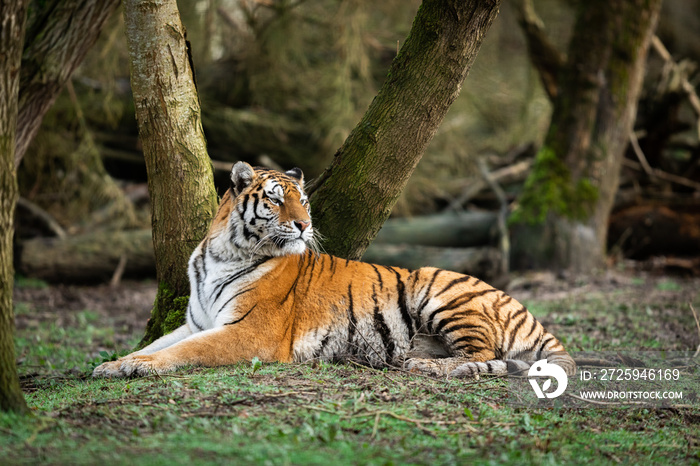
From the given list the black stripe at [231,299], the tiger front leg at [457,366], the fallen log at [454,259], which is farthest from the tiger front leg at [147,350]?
the fallen log at [454,259]

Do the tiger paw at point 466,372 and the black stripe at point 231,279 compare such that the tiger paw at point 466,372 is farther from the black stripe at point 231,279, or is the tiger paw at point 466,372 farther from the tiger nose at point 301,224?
the black stripe at point 231,279

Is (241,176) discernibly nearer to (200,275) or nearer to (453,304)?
(200,275)

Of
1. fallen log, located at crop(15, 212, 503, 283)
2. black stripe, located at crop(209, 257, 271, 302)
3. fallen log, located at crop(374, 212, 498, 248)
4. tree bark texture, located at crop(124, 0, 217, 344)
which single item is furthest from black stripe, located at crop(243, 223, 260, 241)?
fallen log, located at crop(374, 212, 498, 248)

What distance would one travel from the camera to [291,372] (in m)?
4.31

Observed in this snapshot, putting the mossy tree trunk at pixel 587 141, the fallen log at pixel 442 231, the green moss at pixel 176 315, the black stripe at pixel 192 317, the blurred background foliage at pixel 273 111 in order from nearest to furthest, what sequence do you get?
1. the black stripe at pixel 192 317
2. the green moss at pixel 176 315
3. the mossy tree trunk at pixel 587 141
4. the blurred background foliage at pixel 273 111
5. the fallen log at pixel 442 231

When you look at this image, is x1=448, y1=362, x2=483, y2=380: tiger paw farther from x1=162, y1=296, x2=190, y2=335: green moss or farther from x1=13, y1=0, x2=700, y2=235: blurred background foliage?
x1=13, y1=0, x2=700, y2=235: blurred background foliage

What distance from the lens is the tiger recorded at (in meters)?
4.74

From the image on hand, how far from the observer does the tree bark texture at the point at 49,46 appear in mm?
5855

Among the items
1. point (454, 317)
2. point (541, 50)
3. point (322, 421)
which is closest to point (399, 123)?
point (454, 317)

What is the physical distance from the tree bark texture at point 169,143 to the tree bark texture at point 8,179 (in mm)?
1625

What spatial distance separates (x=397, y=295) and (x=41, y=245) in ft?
26.5

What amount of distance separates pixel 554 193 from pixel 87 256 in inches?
327

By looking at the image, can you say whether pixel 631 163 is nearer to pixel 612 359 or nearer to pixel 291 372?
pixel 612 359

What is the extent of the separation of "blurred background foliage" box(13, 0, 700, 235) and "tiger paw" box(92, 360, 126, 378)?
6.63 metres
